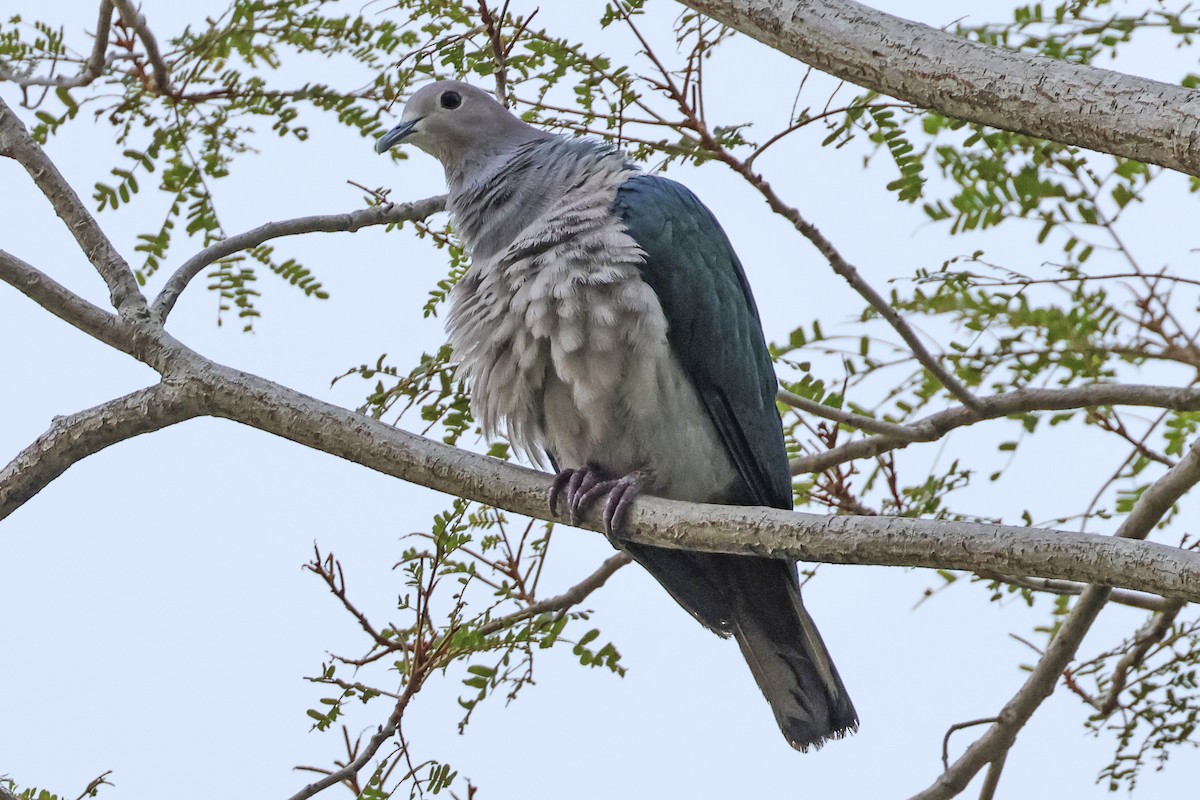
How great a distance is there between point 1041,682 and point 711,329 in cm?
132

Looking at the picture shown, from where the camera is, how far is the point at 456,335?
10.8ft

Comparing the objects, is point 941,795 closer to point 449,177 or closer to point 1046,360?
point 1046,360

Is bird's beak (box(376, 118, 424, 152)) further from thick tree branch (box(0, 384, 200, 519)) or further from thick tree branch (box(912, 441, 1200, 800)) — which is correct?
thick tree branch (box(912, 441, 1200, 800))

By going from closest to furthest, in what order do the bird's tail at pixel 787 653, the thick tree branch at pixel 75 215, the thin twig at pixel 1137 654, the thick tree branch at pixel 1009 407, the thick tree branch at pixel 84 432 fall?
the thick tree branch at pixel 84 432 < the thick tree branch at pixel 75 215 < the bird's tail at pixel 787 653 < the thick tree branch at pixel 1009 407 < the thin twig at pixel 1137 654

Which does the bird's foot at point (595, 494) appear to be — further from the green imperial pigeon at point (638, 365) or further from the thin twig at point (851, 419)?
the thin twig at point (851, 419)

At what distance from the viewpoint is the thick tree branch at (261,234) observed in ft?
9.55

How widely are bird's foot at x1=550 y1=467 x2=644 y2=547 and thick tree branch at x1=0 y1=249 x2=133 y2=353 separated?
1.00 metres

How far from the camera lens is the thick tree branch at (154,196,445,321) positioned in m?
2.91

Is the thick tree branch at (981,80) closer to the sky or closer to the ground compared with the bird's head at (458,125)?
closer to the ground

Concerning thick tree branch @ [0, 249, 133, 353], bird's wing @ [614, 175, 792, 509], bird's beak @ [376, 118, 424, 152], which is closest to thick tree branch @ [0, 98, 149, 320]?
thick tree branch @ [0, 249, 133, 353]

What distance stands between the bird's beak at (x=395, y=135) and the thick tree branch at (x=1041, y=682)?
2.19 m

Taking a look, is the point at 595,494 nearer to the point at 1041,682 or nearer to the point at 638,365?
the point at 638,365

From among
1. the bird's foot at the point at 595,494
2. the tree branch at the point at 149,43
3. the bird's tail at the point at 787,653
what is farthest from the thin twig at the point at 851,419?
the tree branch at the point at 149,43

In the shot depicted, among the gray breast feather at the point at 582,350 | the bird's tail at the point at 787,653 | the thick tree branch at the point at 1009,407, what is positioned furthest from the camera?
the thick tree branch at the point at 1009,407
